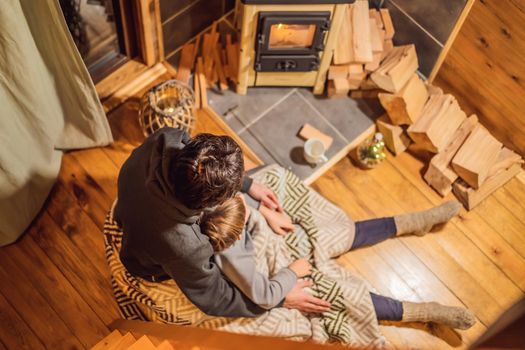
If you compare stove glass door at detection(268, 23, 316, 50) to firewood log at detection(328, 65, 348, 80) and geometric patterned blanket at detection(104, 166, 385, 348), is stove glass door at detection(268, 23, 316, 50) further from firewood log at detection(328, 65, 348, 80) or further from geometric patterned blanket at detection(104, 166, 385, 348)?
geometric patterned blanket at detection(104, 166, 385, 348)

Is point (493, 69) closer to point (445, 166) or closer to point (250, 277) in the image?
point (445, 166)

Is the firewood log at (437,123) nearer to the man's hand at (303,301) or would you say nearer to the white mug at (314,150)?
the white mug at (314,150)

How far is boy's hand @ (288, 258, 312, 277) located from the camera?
2.09m

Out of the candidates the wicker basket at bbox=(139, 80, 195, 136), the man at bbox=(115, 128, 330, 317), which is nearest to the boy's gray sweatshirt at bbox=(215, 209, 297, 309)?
the man at bbox=(115, 128, 330, 317)

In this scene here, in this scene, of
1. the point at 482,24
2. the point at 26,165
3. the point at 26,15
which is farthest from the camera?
the point at 482,24

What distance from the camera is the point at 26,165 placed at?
6.98 feet

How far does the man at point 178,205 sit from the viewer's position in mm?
1393

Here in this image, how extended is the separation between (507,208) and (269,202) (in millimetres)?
1133

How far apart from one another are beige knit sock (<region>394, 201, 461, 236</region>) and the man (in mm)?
873

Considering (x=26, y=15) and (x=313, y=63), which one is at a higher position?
(x=26, y=15)

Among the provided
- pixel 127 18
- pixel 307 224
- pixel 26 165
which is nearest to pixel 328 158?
pixel 307 224

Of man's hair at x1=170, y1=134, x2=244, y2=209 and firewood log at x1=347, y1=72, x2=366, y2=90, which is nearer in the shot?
man's hair at x1=170, y1=134, x2=244, y2=209

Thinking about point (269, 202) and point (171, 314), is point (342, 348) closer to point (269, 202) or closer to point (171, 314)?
point (171, 314)

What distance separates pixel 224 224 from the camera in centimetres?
161
